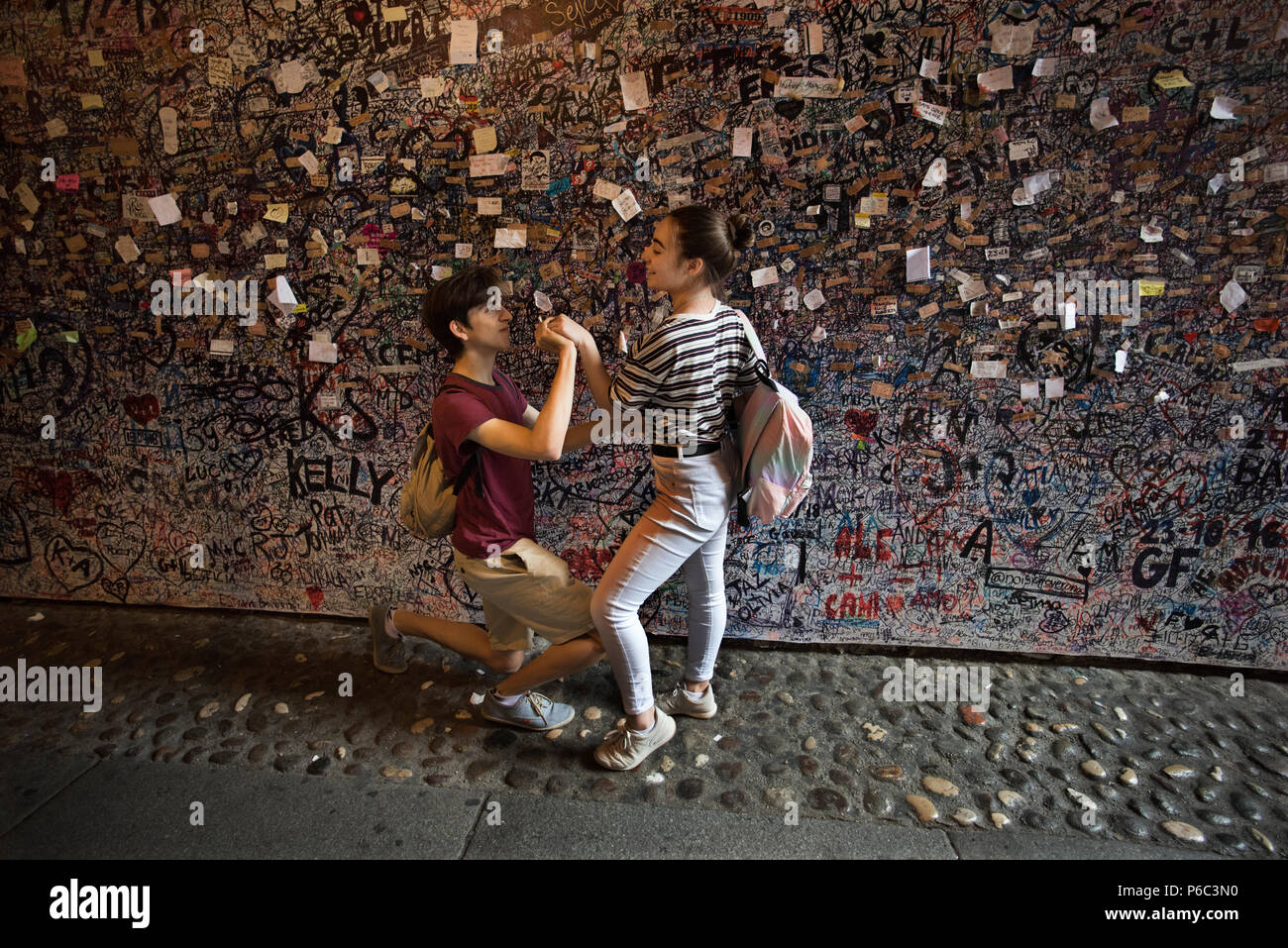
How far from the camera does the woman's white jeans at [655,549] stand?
2.57 metres

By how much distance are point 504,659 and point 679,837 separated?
3.56 ft

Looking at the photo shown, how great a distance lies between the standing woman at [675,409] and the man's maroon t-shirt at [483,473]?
388 mm

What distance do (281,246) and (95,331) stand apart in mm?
1255

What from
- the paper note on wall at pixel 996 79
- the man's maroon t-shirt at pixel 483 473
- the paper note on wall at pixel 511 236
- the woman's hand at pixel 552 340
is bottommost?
the man's maroon t-shirt at pixel 483 473

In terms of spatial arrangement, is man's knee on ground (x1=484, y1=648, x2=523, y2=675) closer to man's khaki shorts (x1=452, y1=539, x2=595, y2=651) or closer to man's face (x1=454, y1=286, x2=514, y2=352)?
man's khaki shorts (x1=452, y1=539, x2=595, y2=651)

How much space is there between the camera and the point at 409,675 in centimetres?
343

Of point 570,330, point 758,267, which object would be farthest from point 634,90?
point 570,330

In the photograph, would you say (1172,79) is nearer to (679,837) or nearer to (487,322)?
(487,322)

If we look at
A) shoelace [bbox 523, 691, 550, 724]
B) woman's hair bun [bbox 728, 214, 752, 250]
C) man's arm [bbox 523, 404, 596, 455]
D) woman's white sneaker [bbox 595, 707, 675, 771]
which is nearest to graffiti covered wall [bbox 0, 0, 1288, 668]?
man's arm [bbox 523, 404, 596, 455]

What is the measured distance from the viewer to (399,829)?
246cm

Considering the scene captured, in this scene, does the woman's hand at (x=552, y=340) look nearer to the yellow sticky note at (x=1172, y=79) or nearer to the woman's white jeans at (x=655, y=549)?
the woman's white jeans at (x=655, y=549)

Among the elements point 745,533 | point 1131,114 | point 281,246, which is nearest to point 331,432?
point 281,246

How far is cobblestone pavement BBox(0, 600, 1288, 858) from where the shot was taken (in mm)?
2533

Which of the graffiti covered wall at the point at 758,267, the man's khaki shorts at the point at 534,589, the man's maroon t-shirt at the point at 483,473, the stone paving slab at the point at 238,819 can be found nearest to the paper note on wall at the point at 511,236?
the graffiti covered wall at the point at 758,267
